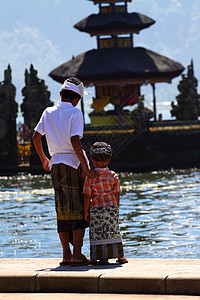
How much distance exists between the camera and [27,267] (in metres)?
8.21

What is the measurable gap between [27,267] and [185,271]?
5.50 feet

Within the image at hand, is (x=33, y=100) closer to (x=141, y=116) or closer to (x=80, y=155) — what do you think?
(x=141, y=116)

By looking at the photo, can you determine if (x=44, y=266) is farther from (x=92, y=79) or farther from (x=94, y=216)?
(x=92, y=79)

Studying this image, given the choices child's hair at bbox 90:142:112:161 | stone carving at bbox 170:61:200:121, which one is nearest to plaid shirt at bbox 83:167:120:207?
child's hair at bbox 90:142:112:161

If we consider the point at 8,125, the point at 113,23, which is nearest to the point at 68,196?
the point at 8,125

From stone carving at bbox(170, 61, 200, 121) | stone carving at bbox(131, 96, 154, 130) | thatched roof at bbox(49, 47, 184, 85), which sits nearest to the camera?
stone carving at bbox(131, 96, 154, 130)

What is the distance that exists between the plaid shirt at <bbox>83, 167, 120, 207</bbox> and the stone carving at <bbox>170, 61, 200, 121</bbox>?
125 feet

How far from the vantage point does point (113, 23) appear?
45.9 metres

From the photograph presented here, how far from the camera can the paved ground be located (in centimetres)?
707

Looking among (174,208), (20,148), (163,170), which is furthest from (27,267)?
(20,148)

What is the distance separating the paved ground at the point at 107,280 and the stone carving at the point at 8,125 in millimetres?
31258

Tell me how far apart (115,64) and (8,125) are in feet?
25.8

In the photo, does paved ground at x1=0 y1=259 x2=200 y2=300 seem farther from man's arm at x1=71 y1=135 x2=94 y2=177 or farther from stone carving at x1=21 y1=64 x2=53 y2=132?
stone carving at x1=21 y1=64 x2=53 y2=132

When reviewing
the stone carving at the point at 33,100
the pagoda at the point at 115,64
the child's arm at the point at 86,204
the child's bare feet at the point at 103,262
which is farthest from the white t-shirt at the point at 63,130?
the pagoda at the point at 115,64
